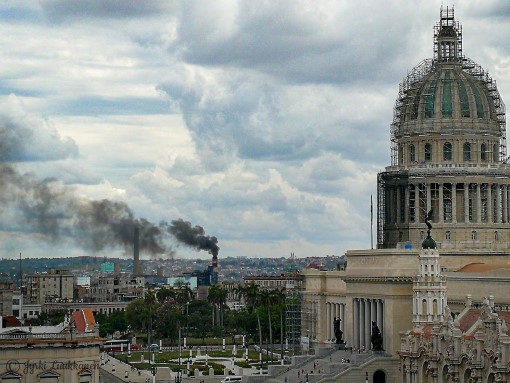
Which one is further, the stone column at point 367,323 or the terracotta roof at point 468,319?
the stone column at point 367,323

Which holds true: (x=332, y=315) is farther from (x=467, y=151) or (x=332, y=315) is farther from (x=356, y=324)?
(x=467, y=151)

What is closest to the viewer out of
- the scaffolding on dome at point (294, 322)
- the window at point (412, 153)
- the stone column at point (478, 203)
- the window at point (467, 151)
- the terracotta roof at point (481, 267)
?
the terracotta roof at point (481, 267)

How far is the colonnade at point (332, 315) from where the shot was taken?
14162 cm

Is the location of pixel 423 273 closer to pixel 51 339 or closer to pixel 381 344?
pixel 381 344

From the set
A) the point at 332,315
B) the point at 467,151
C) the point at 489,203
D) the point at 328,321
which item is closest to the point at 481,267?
the point at 489,203

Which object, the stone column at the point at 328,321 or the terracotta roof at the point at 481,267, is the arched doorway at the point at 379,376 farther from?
the stone column at the point at 328,321

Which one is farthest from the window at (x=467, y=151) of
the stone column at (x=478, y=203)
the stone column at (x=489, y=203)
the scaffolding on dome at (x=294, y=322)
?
the scaffolding on dome at (x=294, y=322)

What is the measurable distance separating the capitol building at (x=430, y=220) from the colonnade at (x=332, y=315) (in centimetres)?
11

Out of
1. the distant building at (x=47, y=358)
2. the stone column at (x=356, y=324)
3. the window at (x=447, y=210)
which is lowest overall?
the distant building at (x=47, y=358)

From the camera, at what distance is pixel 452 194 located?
454 ft

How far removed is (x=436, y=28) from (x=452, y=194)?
2068cm

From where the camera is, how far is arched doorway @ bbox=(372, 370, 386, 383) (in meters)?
116

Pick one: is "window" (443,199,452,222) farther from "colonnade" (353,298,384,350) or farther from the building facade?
"colonnade" (353,298,384,350)

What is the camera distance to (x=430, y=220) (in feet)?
445
